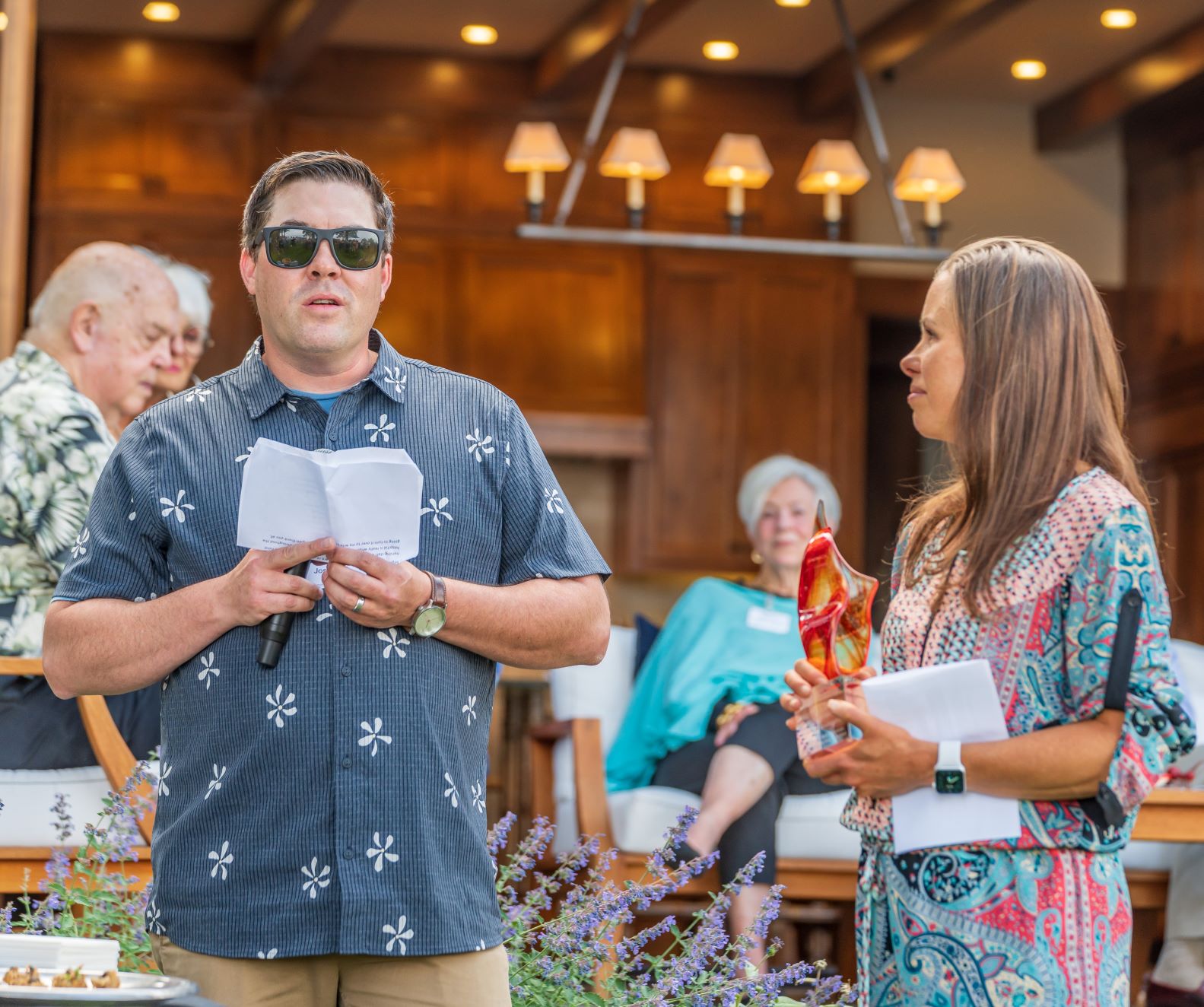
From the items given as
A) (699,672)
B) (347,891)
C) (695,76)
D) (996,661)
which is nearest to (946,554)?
(996,661)

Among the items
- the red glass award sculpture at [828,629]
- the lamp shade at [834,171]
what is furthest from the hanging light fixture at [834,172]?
the red glass award sculpture at [828,629]

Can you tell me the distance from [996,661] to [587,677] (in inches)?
93.7

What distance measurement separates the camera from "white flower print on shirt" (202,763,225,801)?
1589 millimetres

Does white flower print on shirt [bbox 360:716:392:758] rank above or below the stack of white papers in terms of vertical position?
above

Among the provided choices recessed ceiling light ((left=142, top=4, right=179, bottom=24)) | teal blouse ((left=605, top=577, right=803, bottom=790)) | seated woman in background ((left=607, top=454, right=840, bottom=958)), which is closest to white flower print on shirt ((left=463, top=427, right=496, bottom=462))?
seated woman in background ((left=607, top=454, right=840, bottom=958))

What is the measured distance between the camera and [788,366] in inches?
290

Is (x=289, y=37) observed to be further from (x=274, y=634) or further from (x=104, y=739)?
(x=274, y=634)

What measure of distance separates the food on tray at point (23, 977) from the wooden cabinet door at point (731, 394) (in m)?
5.93

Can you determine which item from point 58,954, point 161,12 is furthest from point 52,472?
point 161,12

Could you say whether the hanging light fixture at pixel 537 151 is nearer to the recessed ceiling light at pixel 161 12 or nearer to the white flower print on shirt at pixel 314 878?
the recessed ceiling light at pixel 161 12

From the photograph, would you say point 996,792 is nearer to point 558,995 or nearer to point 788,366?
point 558,995

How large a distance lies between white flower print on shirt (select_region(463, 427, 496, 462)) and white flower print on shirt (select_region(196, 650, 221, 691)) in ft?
1.08

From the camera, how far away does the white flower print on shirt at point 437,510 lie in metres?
1.68

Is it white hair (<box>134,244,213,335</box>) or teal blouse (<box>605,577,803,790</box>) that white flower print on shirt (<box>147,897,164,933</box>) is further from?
teal blouse (<box>605,577,803,790</box>)
